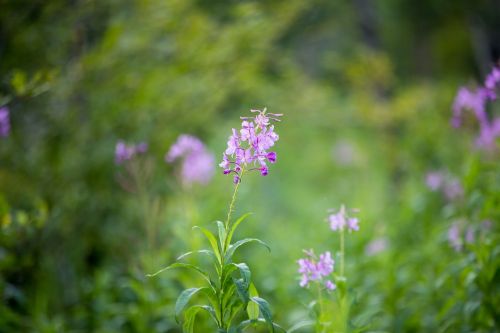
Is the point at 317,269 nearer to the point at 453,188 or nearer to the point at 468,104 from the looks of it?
the point at 468,104

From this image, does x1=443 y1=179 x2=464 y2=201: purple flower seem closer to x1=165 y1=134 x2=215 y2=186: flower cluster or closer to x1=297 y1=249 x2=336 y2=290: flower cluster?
x1=165 y1=134 x2=215 y2=186: flower cluster

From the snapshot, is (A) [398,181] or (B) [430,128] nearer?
(A) [398,181]

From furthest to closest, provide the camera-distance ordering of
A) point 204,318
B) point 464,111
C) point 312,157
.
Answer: point 312,157, point 464,111, point 204,318

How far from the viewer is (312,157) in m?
11.4

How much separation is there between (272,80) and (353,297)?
4.81 m

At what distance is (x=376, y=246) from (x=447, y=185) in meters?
1.15

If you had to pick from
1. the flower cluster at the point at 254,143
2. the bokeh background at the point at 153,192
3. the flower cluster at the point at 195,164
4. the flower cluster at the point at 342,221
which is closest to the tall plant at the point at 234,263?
the flower cluster at the point at 254,143

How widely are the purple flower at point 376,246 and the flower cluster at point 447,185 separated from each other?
0.80 m

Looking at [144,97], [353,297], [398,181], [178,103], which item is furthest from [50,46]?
[398,181]

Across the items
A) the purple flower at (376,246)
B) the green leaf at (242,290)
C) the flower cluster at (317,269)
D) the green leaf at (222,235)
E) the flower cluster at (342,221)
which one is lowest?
the green leaf at (242,290)

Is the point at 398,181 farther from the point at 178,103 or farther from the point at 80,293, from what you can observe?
the point at 80,293

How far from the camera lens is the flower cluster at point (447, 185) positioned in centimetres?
436

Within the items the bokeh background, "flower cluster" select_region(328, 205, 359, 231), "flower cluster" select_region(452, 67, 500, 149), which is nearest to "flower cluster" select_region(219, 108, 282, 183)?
"flower cluster" select_region(328, 205, 359, 231)

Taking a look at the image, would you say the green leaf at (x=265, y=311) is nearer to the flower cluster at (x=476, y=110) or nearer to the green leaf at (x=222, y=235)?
the green leaf at (x=222, y=235)
